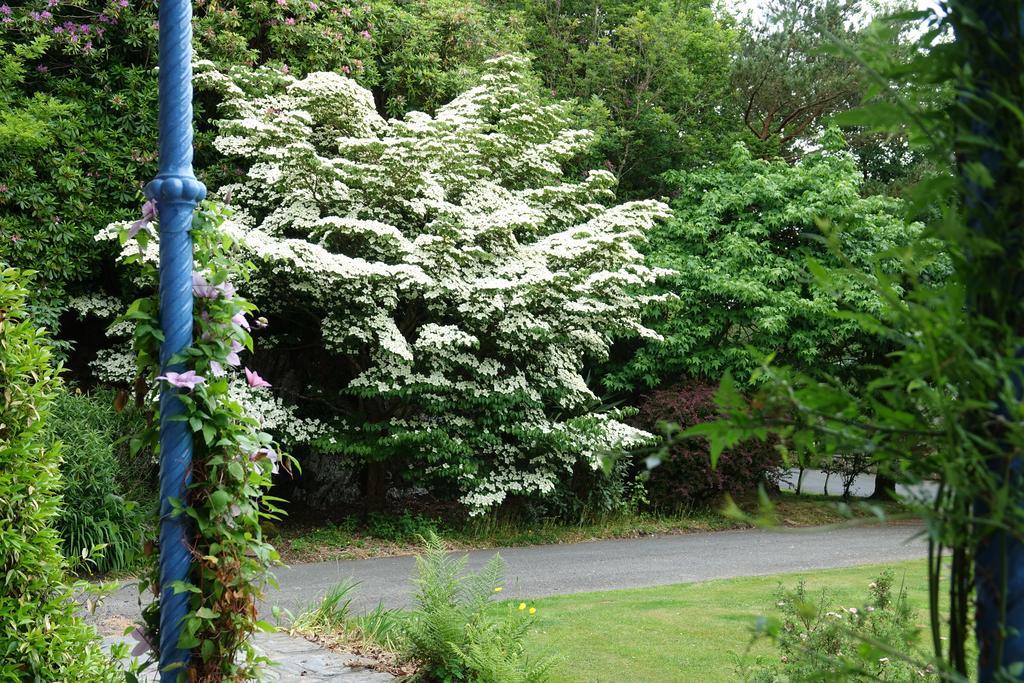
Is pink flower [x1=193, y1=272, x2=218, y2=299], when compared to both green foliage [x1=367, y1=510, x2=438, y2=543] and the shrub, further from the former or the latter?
the shrub

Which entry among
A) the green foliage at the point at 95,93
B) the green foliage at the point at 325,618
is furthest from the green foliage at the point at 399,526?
the green foliage at the point at 95,93

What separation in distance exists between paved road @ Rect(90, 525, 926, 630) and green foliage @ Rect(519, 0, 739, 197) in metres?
6.95

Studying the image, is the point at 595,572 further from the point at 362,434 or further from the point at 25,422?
the point at 25,422

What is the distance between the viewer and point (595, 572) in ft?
28.6

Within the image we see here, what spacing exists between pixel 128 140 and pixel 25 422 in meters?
7.90

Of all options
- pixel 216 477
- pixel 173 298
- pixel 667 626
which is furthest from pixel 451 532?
pixel 173 298

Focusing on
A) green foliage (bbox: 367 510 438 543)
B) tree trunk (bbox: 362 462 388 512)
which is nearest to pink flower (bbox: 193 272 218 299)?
green foliage (bbox: 367 510 438 543)

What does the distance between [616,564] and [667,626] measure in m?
3.09

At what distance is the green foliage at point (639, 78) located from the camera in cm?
1552

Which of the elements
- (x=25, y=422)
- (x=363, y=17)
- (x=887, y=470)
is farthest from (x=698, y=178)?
(x=887, y=470)

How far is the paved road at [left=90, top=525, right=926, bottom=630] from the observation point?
24.5 feet

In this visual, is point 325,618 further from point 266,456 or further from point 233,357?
point 233,357

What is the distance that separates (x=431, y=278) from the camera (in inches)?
371

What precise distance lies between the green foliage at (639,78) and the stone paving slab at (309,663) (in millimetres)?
10841
